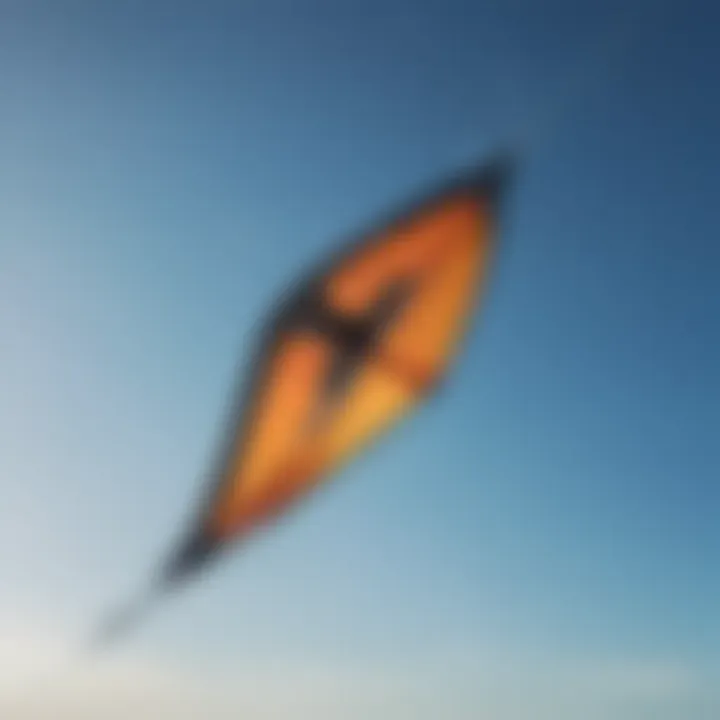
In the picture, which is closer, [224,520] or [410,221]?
[224,520]

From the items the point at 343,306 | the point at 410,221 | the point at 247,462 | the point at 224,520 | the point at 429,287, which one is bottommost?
the point at 224,520

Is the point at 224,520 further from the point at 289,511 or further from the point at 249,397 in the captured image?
the point at 249,397

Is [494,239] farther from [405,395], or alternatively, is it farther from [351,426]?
[351,426]

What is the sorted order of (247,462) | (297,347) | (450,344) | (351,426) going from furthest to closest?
(450,344) → (351,426) → (247,462) → (297,347)

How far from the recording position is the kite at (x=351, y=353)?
533 cm

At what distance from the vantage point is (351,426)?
19.4 feet

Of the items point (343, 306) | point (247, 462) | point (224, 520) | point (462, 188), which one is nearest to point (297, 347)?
point (343, 306)

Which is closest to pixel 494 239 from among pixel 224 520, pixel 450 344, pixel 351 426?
pixel 450 344

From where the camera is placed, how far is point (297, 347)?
5.20 m

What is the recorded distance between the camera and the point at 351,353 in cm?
541

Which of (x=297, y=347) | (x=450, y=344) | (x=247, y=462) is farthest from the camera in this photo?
(x=450, y=344)

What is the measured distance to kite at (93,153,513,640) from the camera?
17.5 feet

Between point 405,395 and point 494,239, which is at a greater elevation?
point 494,239

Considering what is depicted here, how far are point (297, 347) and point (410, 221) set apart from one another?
166 cm
